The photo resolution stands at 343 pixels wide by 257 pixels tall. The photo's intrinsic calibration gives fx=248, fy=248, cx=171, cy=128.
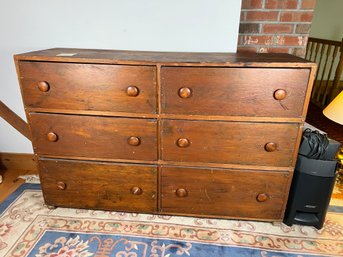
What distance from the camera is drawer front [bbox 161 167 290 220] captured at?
1.35 meters

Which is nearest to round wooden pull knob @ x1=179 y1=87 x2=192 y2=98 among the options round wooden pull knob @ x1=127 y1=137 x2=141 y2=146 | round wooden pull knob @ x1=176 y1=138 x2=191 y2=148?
round wooden pull knob @ x1=176 y1=138 x2=191 y2=148

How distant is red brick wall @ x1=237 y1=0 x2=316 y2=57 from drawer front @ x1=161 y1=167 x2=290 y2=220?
→ 84 centimetres

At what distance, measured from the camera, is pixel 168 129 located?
1.29 m

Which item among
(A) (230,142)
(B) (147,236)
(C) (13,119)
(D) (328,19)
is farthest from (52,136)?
(D) (328,19)

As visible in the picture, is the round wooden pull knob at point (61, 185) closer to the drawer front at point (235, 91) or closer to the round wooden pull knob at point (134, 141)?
the round wooden pull knob at point (134, 141)

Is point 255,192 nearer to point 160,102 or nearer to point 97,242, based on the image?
point 160,102

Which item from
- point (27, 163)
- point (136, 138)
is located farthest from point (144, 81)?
point (27, 163)

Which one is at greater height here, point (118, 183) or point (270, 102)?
point (270, 102)

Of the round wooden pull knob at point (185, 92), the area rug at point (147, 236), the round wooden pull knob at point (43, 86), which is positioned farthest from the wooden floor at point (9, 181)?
the round wooden pull knob at point (185, 92)

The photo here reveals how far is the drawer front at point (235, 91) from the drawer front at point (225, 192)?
0.34 m

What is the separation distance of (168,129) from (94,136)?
0.41 m

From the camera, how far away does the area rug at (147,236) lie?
4.22ft

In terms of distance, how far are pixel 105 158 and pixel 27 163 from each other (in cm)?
93

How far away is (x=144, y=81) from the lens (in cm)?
121
